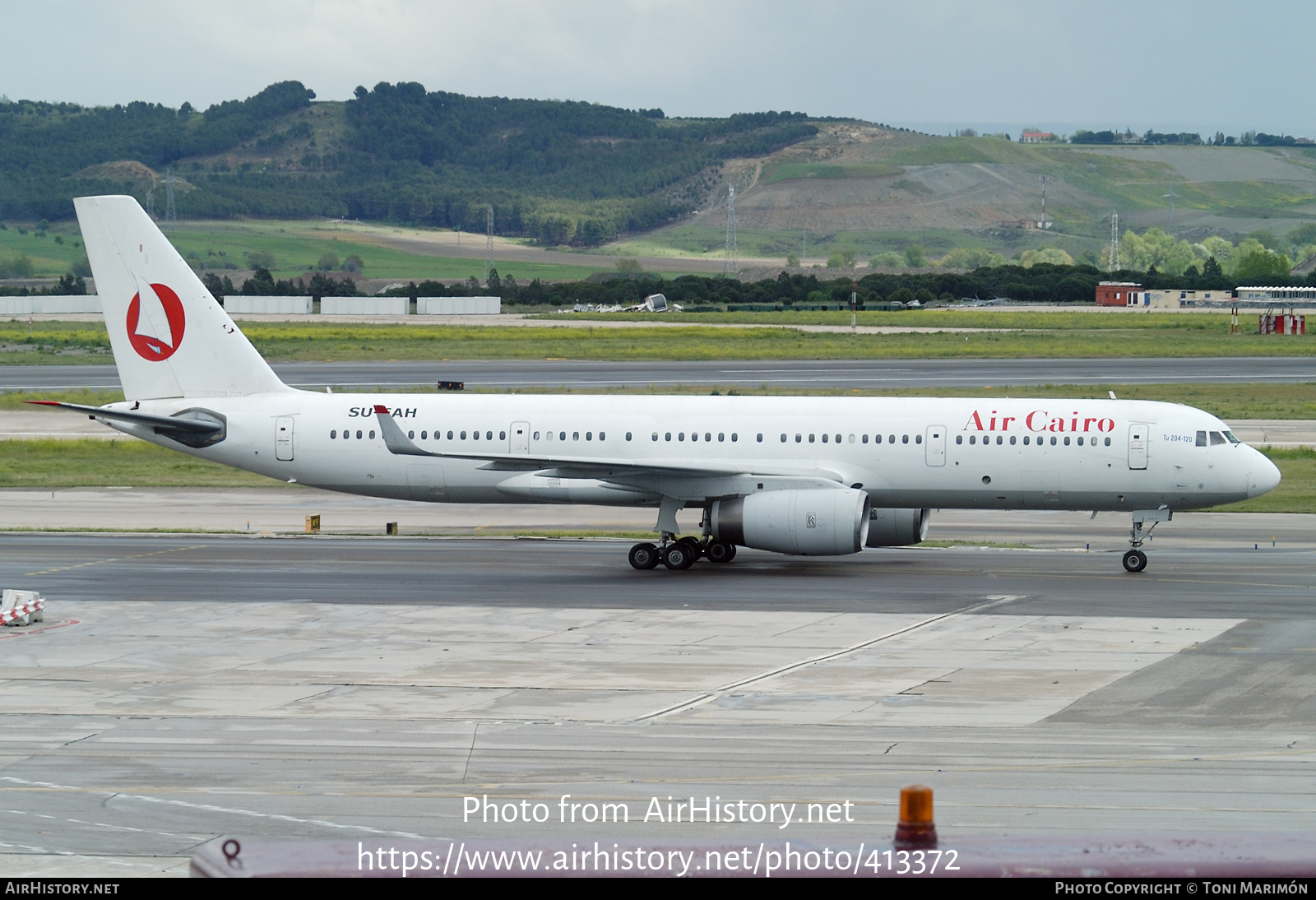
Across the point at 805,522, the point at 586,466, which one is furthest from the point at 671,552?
the point at 805,522

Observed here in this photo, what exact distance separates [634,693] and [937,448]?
15.6 meters

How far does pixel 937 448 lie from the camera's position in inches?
1404

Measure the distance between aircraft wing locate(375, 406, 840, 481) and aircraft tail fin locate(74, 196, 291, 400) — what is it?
229 inches

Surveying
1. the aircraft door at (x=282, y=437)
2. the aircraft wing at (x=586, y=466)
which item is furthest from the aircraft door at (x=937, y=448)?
the aircraft door at (x=282, y=437)

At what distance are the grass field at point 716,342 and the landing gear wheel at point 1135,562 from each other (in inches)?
2272

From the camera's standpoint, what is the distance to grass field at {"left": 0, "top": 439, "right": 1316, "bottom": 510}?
47.1 metres

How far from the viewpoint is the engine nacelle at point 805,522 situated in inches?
1305

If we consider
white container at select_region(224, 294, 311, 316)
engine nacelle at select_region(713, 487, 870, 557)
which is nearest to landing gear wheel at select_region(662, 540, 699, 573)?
engine nacelle at select_region(713, 487, 870, 557)

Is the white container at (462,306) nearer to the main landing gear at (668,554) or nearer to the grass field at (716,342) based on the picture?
the grass field at (716,342)

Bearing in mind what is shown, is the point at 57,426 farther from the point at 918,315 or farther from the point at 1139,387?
the point at 918,315

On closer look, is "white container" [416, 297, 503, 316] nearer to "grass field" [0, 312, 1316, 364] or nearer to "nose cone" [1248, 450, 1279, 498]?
"grass field" [0, 312, 1316, 364]

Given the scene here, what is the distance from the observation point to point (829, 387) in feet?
237

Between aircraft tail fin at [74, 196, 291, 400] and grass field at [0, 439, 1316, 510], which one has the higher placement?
aircraft tail fin at [74, 196, 291, 400]

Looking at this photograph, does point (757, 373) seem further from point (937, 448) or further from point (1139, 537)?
point (1139, 537)
